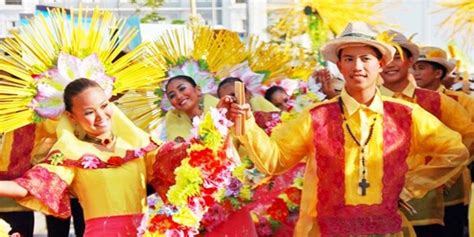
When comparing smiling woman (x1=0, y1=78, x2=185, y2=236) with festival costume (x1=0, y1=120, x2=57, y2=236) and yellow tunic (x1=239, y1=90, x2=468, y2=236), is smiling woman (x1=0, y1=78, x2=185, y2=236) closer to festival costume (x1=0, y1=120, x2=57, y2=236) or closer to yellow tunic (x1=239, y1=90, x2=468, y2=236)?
yellow tunic (x1=239, y1=90, x2=468, y2=236)

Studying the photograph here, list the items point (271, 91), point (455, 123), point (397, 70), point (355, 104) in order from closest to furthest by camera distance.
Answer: point (355, 104)
point (455, 123)
point (397, 70)
point (271, 91)

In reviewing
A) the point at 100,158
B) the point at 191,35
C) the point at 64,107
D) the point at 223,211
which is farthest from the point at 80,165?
the point at 191,35

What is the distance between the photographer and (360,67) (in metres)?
4.40

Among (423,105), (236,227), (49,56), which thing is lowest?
(236,227)

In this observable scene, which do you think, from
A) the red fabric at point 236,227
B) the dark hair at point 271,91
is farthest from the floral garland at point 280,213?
the dark hair at point 271,91

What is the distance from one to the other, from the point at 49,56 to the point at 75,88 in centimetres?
44

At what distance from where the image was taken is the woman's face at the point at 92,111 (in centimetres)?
472

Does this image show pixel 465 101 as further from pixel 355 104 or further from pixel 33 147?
pixel 33 147

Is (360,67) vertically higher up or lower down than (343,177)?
higher up

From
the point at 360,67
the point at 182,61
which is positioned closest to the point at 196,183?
the point at 360,67

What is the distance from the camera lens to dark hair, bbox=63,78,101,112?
15.7ft

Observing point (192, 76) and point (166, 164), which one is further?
point (192, 76)

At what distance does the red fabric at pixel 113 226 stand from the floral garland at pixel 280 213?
3.92 ft

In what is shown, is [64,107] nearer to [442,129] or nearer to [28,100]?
[28,100]
